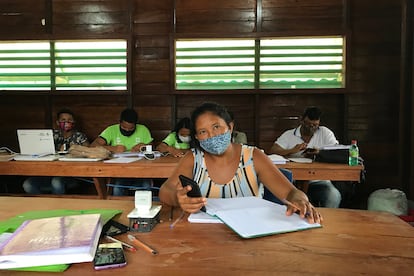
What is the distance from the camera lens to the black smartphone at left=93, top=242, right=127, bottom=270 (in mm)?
834

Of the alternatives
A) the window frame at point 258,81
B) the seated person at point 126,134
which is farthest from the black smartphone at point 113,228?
the window frame at point 258,81

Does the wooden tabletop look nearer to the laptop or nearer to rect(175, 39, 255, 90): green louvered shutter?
the laptop

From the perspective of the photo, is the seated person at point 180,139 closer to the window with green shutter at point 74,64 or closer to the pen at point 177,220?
the window with green shutter at point 74,64

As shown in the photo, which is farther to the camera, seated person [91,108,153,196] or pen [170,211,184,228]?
seated person [91,108,153,196]

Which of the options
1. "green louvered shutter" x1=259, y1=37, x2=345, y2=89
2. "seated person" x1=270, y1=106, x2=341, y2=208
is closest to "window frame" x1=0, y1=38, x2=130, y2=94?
"green louvered shutter" x1=259, y1=37, x2=345, y2=89

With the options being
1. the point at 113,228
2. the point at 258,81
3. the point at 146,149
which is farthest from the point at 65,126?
the point at 113,228

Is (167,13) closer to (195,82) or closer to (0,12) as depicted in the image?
(195,82)

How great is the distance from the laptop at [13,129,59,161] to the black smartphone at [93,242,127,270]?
242cm

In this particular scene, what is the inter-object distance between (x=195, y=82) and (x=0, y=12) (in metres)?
2.59

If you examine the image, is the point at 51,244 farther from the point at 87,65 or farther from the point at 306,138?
the point at 87,65

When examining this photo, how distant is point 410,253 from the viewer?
913mm

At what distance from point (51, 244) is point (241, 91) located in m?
3.27

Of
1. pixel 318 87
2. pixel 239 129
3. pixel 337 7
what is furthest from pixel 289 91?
pixel 337 7

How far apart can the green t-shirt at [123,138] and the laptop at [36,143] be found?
0.74m
